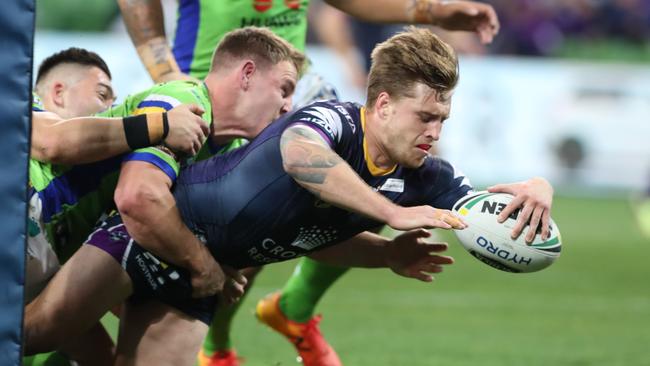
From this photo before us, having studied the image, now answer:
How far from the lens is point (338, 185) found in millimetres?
3988

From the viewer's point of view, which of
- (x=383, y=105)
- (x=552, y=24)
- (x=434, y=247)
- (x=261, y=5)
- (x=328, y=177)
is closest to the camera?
(x=328, y=177)

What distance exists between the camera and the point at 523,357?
6.73m

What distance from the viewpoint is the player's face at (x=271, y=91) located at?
15.6ft

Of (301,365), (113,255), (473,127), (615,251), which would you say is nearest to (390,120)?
(113,255)

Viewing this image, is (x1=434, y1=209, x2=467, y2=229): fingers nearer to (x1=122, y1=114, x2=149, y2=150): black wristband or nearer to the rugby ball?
the rugby ball

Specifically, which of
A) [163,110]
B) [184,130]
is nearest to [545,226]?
[184,130]

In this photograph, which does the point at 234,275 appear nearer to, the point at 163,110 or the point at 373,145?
the point at 163,110

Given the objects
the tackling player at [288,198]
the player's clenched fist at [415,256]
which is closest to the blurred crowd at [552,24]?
the player's clenched fist at [415,256]

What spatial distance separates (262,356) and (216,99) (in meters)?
2.30

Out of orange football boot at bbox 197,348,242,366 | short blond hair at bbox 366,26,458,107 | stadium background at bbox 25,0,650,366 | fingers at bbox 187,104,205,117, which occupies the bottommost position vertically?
stadium background at bbox 25,0,650,366

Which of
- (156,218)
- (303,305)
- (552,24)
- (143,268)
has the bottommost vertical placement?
(552,24)

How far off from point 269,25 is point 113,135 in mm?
2001

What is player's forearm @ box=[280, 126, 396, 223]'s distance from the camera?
13.0 feet

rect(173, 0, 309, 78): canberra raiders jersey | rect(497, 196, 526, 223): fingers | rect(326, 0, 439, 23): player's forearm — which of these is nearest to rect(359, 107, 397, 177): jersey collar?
rect(497, 196, 526, 223): fingers
